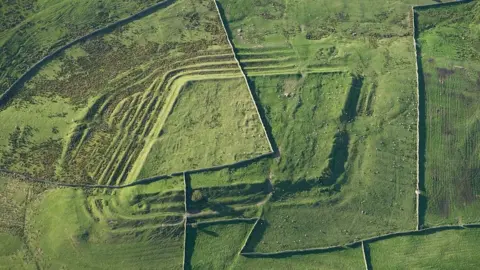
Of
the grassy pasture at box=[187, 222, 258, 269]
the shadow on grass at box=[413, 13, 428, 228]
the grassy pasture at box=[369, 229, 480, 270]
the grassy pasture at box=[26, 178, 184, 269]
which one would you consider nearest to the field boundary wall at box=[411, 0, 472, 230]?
the shadow on grass at box=[413, 13, 428, 228]

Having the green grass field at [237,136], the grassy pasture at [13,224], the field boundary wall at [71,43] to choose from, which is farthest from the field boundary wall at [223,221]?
the field boundary wall at [71,43]

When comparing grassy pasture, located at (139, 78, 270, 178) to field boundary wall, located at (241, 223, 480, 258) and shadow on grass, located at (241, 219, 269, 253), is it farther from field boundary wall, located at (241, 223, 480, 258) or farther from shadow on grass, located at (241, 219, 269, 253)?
field boundary wall, located at (241, 223, 480, 258)

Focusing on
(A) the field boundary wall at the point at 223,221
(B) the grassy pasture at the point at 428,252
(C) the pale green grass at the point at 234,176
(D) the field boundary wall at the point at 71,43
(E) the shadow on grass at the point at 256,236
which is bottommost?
(B) the grassy pasture at the point at 428,252

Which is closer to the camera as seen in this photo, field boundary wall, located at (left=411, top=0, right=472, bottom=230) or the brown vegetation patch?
field boundary wall, located at (left=411, top=0, right=472, bottom=230)

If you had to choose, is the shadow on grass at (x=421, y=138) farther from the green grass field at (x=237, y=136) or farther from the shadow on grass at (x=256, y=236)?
the shadow on grass at (x=256, y=236)

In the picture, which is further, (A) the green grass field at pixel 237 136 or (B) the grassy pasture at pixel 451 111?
(B) the grassy pasture at pixel 451 111

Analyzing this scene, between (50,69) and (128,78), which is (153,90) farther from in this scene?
(50,69)

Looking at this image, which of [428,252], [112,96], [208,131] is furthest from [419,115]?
[112,96]
